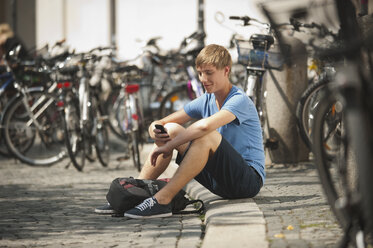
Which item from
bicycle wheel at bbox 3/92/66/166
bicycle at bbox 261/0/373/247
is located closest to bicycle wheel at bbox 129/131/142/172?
bicycle wheel at bbox 3/92/66/166

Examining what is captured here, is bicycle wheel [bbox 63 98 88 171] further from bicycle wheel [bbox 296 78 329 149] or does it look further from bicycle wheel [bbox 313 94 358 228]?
bicycle wheel [bbox 313 94 358 228]

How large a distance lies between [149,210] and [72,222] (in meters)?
0.59

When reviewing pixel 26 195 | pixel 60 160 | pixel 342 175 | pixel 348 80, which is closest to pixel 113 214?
pixel 26 195

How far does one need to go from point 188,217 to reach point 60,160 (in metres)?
4.38

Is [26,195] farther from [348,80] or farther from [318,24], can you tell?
[348,80]

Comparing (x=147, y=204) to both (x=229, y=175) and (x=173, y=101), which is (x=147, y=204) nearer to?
(x=229, y=175)

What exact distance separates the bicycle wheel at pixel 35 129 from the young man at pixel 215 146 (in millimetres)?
3932

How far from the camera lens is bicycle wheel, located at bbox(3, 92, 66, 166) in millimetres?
9633

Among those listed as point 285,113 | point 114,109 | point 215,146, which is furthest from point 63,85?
point 215,146

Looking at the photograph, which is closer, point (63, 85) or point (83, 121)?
point (83, 121)

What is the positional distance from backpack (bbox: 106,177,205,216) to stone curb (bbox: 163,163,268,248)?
213mm

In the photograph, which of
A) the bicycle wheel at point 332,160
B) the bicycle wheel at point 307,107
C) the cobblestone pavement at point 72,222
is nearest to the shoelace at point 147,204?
the cobblestone pavement at point 72,222

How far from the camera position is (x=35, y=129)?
32.1 feet

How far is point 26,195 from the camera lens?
23.7 ft
